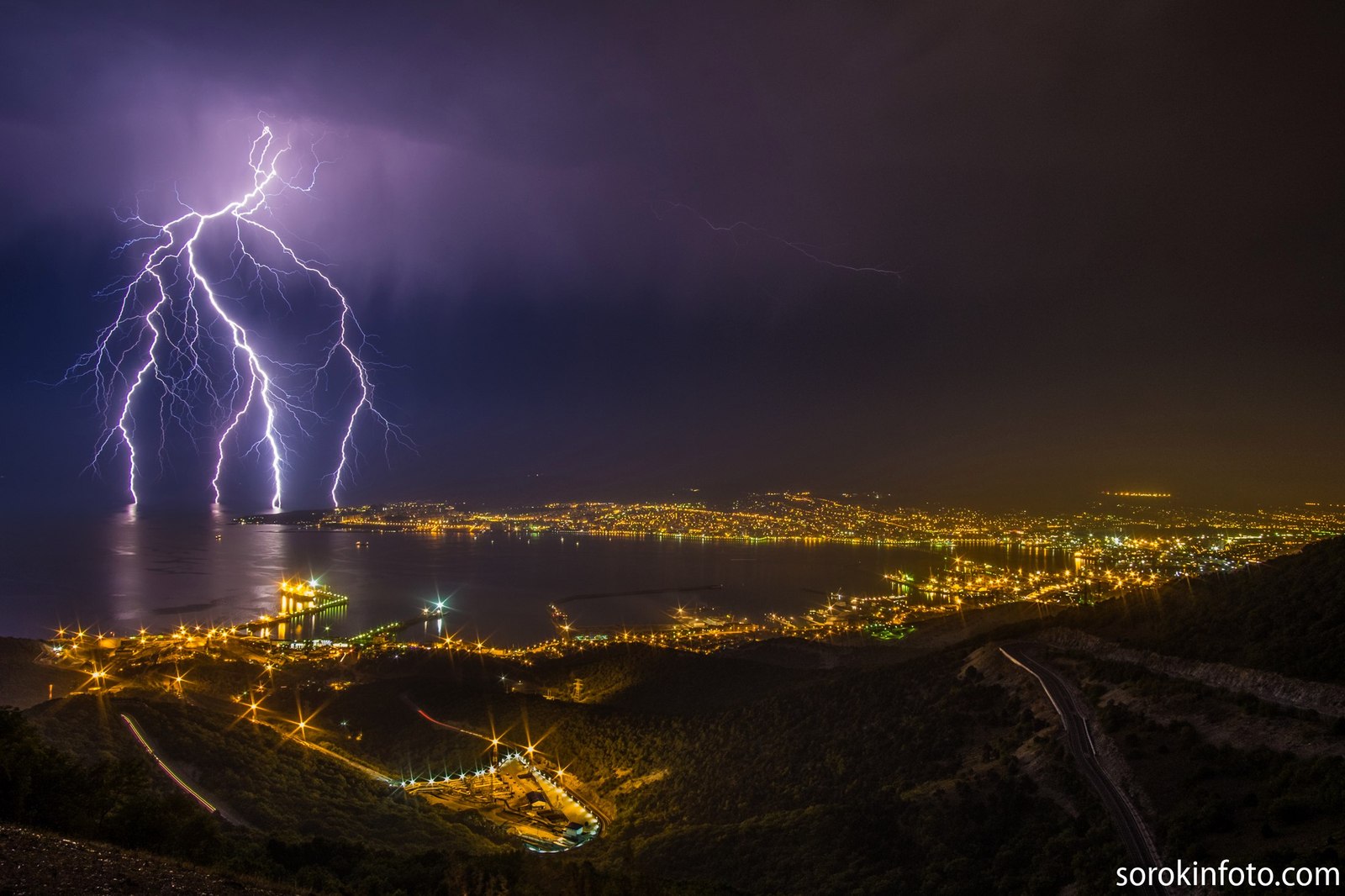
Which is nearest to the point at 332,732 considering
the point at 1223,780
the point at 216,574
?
the point at 1223,780

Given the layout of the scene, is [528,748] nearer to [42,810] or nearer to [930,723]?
[930,723]

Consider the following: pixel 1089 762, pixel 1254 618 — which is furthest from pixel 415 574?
pixel 1254 618

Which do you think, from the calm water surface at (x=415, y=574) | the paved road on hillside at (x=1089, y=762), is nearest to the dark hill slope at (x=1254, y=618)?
the paved road on hillside at (x=1089, y=762)

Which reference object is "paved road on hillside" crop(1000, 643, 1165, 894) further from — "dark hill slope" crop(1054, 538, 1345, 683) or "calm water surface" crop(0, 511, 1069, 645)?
"calm water surface" crop(0, 511, 1069, 645)

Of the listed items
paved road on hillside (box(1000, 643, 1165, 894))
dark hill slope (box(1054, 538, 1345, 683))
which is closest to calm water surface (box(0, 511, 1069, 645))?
paved road on hillside (box(1000, 643, 1165, 894))

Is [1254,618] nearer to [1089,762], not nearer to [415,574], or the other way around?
[1089,762]

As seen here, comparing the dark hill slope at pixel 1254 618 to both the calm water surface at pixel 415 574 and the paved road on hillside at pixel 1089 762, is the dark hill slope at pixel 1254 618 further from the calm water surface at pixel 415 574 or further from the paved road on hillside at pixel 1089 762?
the calm water surface at pixel 415 574
